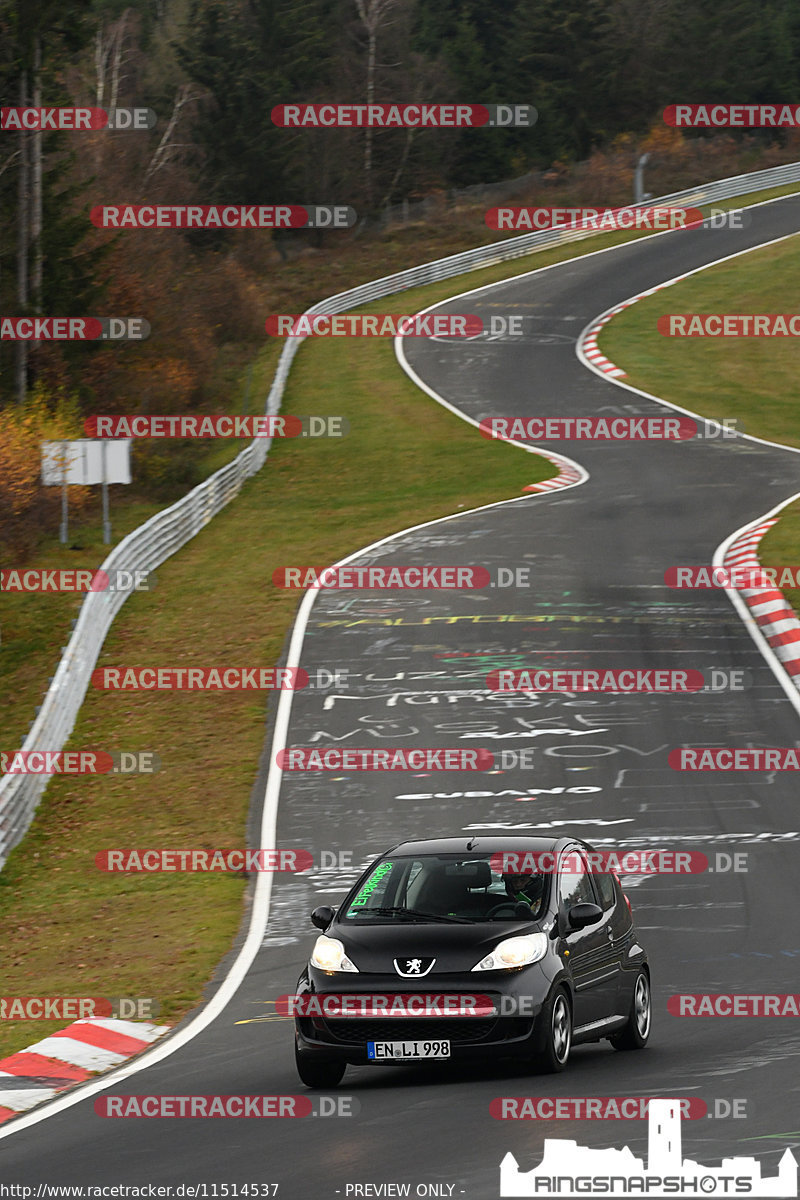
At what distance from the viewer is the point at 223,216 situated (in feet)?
242

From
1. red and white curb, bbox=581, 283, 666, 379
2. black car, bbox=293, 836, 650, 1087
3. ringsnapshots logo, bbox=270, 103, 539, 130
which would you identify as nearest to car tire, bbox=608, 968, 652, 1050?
black car, bbox=293, 836, 650, 1087

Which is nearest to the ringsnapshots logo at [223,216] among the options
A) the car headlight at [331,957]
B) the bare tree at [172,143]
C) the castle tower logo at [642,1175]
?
the bare tree at [172,143]

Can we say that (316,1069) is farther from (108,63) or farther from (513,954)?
(108,63)

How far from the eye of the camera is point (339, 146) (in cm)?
7988

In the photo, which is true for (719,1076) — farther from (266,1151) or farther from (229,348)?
(229,348)

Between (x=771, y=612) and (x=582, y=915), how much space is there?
1719cm

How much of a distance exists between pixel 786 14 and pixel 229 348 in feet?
172

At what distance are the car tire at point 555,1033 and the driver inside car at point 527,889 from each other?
1.98 feet

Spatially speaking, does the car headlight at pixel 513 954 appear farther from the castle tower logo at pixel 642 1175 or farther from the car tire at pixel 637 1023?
the castle tower logo at pixel 642 1175

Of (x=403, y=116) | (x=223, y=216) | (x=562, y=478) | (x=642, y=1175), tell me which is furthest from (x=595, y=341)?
(x=642, y=1175)

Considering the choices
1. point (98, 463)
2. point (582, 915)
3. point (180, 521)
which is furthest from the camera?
point (180, 521)

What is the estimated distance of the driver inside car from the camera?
10.6 meters

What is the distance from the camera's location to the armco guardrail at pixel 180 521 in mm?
21188

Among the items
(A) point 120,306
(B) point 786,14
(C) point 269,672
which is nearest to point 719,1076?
(C) point 269,672
